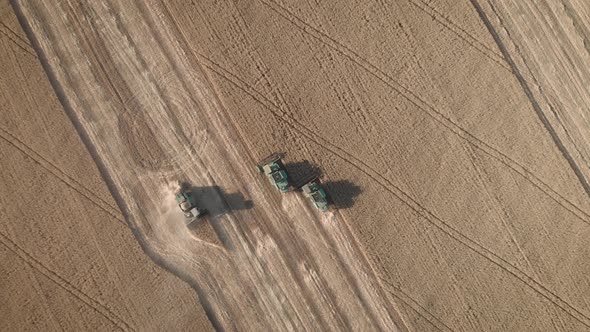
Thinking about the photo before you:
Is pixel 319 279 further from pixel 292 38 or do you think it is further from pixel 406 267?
pixel 292 38

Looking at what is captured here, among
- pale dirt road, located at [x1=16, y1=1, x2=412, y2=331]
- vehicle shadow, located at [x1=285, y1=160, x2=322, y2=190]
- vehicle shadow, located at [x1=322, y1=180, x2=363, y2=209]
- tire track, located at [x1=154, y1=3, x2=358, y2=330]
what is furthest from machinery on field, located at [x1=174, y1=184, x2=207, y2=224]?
vehicle shadow, located at [x1=322, y1=180, x2=363, y2=209]

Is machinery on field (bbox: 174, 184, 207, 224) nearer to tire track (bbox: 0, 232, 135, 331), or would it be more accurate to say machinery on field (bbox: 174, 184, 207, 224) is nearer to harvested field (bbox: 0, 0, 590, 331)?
harvested field (bbox: 0, 0, 590, 331)

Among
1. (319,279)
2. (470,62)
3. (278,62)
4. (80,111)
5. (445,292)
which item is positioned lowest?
(445,292)

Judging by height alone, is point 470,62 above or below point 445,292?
above


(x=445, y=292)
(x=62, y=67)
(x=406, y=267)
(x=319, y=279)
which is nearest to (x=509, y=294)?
(x=445, y=292)

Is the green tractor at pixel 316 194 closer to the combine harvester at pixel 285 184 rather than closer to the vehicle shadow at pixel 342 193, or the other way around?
the combine harvester at pixel 285 184

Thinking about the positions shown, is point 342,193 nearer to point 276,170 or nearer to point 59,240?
point 276,170

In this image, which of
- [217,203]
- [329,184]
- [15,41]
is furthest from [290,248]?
[15,41]

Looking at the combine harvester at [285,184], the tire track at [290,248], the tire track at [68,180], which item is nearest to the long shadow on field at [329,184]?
the combine harvester at [285,184]
